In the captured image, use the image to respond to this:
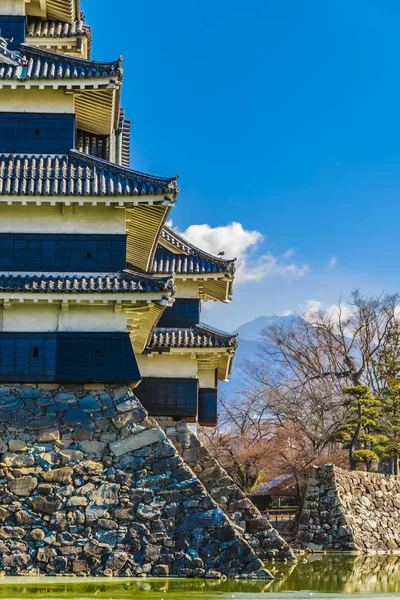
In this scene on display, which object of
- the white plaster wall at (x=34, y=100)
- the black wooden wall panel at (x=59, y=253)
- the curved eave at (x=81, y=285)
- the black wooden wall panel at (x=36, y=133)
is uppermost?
the white plaster wall at (x=34, y=100)

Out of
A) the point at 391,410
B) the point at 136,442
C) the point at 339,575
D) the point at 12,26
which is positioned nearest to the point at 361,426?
the point at 391,410

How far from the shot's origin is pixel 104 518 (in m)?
22.2

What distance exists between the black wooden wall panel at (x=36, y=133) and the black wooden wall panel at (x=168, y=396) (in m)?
7.84

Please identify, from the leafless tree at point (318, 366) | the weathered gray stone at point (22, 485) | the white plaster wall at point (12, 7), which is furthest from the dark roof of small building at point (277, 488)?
the white plaster wall at point (12, 7)

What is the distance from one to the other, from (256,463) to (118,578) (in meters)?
25.9

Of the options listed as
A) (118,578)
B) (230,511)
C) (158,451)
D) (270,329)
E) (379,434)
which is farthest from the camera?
(270,329)

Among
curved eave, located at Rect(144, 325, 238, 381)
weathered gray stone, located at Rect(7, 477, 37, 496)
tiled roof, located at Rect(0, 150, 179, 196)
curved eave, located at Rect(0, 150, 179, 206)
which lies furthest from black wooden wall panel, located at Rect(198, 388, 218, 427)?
weathered gray stone, located at Rect(7, 477, 37, 496)

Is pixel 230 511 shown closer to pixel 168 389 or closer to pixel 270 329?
pixel 168 389

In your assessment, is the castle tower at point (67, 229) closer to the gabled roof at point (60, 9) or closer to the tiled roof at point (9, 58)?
the tiled roof at point (9, 58)

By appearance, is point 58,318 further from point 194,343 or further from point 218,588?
point 218,588

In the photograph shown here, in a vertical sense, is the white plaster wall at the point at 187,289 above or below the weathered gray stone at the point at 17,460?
above

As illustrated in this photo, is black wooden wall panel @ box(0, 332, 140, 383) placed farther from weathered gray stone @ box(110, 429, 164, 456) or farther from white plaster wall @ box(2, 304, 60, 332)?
weathered gray stone @ box(110, 429, 164, 456)

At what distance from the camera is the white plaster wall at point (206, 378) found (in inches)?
1252

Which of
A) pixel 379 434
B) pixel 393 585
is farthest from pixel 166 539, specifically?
pixel 379 434
